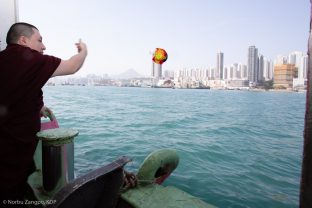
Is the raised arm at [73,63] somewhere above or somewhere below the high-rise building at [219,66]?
below

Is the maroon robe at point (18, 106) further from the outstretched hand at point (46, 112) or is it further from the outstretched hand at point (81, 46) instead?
the outstretched hand at point (46, 112)

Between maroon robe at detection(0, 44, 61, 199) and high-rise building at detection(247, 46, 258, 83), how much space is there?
525 feet

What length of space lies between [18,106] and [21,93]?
Answer: 110mm

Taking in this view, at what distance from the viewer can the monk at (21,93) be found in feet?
5.55

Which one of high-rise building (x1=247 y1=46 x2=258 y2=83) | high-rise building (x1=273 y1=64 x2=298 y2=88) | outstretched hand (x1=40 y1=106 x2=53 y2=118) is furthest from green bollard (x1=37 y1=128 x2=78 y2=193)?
high-rise building (x1=247 y1=46 x2=258 y2=83)

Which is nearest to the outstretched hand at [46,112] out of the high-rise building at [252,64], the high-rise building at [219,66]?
the high-rise building at [252,64]

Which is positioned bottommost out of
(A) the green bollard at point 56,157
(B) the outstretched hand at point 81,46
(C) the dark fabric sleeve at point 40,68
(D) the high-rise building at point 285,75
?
(A) the green bollard at point 56,157

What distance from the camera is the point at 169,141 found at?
39.2 ft

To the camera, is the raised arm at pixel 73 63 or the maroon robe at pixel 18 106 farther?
the raised arm at pixel 73 63

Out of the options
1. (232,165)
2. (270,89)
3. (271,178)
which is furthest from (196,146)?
(270,89)

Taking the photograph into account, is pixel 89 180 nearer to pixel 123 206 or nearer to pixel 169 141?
pixel 123 206

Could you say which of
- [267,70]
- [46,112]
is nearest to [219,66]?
[267,70]

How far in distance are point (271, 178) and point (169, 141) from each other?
5.51 m

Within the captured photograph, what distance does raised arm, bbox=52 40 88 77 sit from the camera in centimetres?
179
